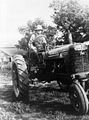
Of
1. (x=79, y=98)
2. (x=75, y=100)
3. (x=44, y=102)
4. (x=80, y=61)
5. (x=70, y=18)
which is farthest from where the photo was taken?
(x=70, y=18)

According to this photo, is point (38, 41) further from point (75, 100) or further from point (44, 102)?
point (75, 100)

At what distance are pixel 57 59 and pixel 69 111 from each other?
60.4 inches

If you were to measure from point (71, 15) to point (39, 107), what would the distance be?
28.8 meters

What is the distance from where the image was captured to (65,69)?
22.8 feet

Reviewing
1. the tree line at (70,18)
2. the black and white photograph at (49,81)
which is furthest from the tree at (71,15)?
the black and white photograph at (49,81)

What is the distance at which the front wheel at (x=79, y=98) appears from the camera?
5777 millimetres

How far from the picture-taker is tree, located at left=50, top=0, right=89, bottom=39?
3378cm

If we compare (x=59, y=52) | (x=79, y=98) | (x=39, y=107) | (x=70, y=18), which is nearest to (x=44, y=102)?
(x=39, y=107)

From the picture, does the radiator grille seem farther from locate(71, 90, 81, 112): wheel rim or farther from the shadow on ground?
the shadow on ground

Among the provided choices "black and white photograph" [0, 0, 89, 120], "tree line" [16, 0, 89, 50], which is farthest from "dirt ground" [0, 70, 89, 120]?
"tree line" [16, 0, 89, 50]

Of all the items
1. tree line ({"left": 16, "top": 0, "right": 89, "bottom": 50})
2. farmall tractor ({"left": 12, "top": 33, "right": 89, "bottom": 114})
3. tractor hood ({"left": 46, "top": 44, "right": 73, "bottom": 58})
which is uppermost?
tractor hood ({"left": 46, "top": 44, "right": 73, "bottom": 58})

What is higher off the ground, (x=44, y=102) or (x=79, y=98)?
(x=79, y=98)

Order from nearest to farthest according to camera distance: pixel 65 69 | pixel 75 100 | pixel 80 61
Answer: pixel 75 100 < pixel 80 61 < pixel 65 69

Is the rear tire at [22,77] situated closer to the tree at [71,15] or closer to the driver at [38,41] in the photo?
the driver at [38,41]
